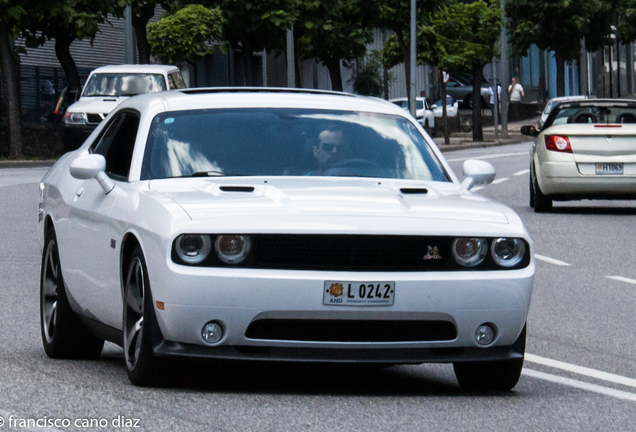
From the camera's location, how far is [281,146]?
717 cm

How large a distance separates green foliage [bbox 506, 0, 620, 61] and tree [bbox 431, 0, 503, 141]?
890cm

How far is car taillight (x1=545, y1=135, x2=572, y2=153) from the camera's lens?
731 inches

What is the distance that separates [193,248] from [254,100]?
1625 millimetres

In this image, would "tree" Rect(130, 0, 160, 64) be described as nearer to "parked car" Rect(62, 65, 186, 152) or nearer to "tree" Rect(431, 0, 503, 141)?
"parked car" Rect(62, 65, 186, 152)

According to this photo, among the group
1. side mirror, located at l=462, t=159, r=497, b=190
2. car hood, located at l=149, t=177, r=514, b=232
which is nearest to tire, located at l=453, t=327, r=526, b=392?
car hood, located at l=149, t=177, r=514, b=232

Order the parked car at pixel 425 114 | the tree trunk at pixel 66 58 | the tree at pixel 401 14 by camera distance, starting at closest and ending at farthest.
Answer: the tree trunk at pixel 66 58
the tree at pixel 401 14
the parked car at pixel 425 114

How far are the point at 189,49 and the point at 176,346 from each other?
3260 cm

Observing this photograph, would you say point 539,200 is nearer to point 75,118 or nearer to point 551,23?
point 75,118

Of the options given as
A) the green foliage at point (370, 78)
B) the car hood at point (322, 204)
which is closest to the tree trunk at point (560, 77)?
the green foliage at point (370, 78)

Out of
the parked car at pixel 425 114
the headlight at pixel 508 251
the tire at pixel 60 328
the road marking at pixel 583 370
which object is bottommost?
the parked car at pixel 425 114

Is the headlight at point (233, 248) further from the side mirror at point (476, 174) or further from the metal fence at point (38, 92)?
the metal fence at point (38, 92)

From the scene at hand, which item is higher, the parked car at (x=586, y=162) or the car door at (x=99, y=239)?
the car door at (x=99, y=239)

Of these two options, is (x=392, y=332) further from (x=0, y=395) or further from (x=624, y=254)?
(x=624, y=254)

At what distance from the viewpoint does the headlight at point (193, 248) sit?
599 cm
